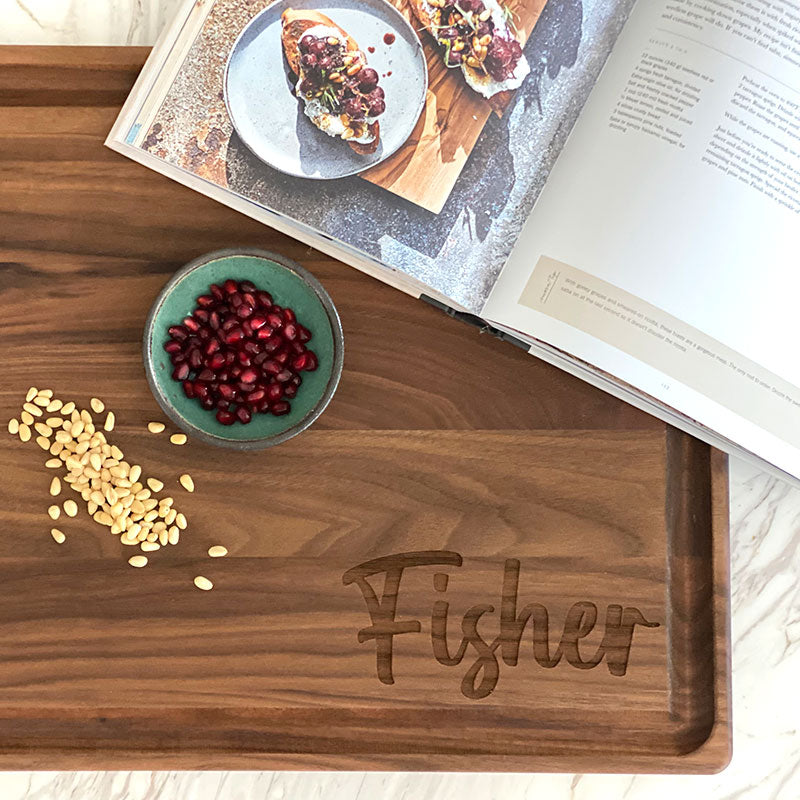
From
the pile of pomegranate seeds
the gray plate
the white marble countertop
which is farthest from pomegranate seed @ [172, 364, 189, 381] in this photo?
the white marble countertop

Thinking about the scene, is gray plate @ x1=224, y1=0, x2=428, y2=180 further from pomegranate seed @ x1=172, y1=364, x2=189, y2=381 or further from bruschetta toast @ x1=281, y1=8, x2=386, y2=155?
pomegranate seed @ x1=172, y1=364, x2=189, y2=381

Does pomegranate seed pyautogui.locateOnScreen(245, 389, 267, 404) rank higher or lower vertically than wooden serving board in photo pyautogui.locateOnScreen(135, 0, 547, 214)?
lower

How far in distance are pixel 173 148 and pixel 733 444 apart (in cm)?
63

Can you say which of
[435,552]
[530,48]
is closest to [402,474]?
[435,552]

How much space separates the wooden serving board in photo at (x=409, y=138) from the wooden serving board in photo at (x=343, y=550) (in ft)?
0.18

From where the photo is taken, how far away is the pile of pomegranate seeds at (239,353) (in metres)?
0.82

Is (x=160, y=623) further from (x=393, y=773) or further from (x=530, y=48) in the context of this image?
(x=530, y=48)

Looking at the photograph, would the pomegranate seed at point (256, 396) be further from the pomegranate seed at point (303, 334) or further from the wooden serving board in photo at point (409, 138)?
the wooden serving board in photo at point (409, 138)

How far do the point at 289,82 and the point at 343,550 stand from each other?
48cm

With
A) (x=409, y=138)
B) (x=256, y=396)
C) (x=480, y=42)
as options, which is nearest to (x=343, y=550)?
(x=256, y=396)

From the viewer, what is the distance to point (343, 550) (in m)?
0.83

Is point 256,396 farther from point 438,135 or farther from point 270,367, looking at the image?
point 438,135

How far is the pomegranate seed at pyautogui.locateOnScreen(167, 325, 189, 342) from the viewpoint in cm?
81

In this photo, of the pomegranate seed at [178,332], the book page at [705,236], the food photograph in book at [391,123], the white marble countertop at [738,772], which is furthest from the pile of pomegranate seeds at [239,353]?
the white marble countertop at [738,772]
